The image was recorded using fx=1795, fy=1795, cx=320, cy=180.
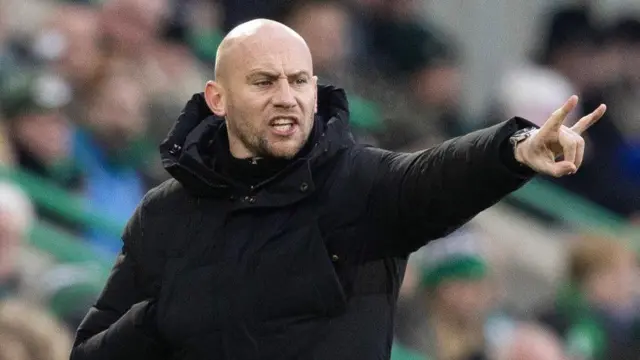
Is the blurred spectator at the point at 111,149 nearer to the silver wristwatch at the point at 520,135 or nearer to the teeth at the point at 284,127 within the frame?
the teeth at the point at 284,127

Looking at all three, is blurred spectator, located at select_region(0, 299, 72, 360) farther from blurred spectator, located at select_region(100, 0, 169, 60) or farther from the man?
blurred spectator, located at select_region(100, 0, 169, 60)

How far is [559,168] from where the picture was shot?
3801 millimetres

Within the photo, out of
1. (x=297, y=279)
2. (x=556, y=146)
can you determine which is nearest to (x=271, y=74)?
(x=297, y=279)

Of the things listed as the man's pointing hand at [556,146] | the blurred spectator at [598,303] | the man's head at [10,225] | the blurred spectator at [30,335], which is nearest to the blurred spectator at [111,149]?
the man's head at [10,225]

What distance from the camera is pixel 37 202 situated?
7160 millimetres

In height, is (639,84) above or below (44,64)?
below

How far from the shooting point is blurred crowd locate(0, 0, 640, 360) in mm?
6719

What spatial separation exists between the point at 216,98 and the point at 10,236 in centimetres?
210

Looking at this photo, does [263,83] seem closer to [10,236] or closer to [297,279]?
[297,279]

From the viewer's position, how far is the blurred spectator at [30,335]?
5625mm

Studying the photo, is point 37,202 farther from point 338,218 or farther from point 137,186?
point 338,218

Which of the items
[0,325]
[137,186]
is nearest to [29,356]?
[0,325]

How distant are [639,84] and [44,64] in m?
5.02

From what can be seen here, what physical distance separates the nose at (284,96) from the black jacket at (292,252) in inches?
4.5
